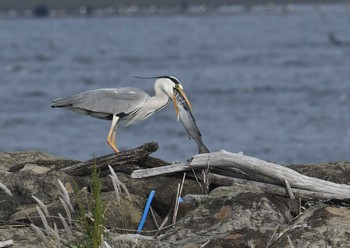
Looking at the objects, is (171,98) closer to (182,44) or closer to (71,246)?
(71,246)

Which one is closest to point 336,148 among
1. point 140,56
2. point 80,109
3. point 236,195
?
point 80,109

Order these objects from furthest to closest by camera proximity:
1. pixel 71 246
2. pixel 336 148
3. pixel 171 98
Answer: pixel 336 148, pixel 171 98, pixel 71 246

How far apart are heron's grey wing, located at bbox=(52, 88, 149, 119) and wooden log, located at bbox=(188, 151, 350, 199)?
2.43m

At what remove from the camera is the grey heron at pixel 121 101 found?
1180 centimetres

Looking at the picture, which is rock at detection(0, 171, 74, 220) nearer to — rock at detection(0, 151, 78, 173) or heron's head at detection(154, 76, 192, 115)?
rock at detection(0, 151, 78, 173)

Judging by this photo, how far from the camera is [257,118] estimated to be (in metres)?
38.1

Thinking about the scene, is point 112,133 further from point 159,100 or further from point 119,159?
point 119,159

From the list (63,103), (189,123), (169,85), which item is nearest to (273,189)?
(189,123)

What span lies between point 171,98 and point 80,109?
38.9 inches

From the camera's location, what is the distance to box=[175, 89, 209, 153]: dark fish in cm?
1082

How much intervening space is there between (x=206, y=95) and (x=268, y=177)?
3832 cm

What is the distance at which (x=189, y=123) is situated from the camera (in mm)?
11047

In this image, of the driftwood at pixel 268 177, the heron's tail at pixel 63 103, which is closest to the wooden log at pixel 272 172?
the driftwood at pixel 268 177

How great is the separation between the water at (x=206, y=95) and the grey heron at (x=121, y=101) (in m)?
13.7
